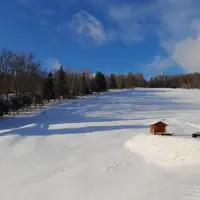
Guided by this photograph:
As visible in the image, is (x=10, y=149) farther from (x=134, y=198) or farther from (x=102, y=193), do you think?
(x=134, y=198)

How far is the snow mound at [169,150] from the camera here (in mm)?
15195

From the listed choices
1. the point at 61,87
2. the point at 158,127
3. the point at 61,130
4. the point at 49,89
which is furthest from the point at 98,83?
the point at 158,127

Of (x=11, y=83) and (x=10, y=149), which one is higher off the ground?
(x=11, y=83)

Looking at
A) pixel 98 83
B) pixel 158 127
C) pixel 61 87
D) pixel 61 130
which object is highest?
pixel 98 83

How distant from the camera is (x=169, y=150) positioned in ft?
54.7

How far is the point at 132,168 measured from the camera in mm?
15070

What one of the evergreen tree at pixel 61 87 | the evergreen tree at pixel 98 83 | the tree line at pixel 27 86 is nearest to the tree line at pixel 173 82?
the evergreen tree at pixel 98 83

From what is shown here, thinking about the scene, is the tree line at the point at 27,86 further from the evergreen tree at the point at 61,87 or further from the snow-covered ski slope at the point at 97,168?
the snow-covered ski slope at the point at 97,168

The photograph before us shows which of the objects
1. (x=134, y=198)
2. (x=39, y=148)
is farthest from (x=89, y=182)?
(x=39, y=148)

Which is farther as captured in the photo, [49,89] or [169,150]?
[49,89]

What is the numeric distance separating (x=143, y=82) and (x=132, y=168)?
503 ft

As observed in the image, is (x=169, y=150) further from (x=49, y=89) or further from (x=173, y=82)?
(x=173, y=82)

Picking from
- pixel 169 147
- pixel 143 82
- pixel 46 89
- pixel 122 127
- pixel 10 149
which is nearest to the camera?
pixel 169 147

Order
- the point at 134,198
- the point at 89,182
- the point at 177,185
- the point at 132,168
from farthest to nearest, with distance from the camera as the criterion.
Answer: the point at 132,168, the point at 89,182, the point at 177,185, the point at 134,198
